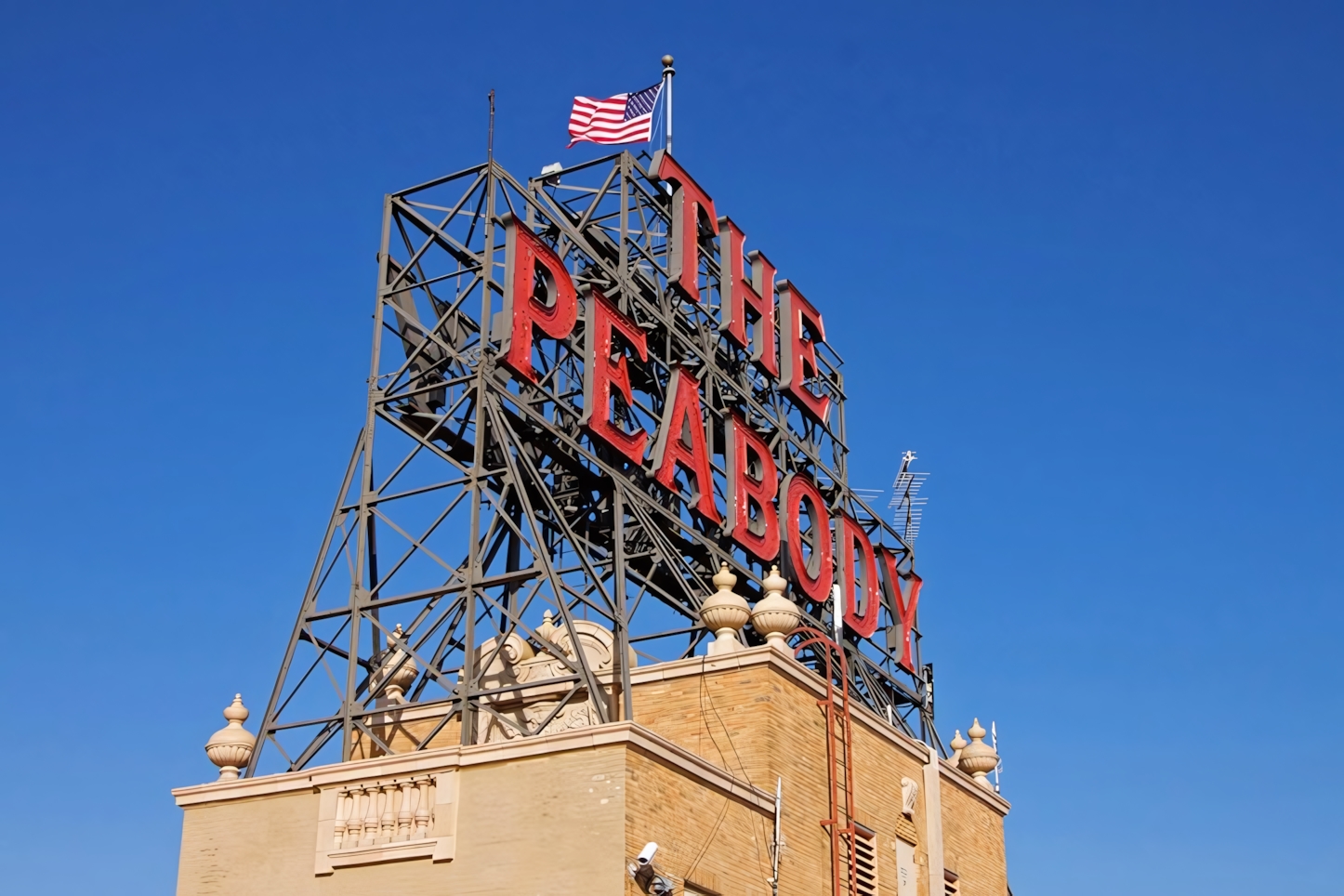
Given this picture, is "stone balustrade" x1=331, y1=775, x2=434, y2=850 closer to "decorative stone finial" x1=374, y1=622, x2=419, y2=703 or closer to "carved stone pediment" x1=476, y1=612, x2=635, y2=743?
"carved stone pediment" x1=476, y1=612, x2=635, y2=743

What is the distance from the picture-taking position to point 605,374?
36.3 meters

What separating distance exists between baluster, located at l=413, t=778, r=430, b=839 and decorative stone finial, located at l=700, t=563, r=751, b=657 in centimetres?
619

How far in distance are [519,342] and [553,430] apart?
2.13 meters

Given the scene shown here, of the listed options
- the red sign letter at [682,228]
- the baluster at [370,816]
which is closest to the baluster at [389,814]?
the baluster at [370,816]

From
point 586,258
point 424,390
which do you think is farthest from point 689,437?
point 424,390

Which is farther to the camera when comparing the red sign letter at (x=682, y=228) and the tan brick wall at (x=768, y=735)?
the red sign letter at (x=682, y=228)

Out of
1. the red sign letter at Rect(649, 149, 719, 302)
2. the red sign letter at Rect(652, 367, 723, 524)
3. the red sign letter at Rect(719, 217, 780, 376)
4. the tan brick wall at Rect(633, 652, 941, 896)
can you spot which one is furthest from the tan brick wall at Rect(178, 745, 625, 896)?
the red sign letter at Rect(719, 217, 780, 376)

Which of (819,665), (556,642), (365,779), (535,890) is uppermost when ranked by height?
(819,665)

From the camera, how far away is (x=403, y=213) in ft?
119

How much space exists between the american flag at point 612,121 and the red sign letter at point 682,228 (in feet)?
2.45

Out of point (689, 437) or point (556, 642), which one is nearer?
point (556, 642)

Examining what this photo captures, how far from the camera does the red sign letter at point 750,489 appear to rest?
4038 cm

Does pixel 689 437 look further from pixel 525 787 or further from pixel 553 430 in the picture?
pixel 525 787

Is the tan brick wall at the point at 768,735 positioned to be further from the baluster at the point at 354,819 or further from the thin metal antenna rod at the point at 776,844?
the baluster at the point at 354,819
